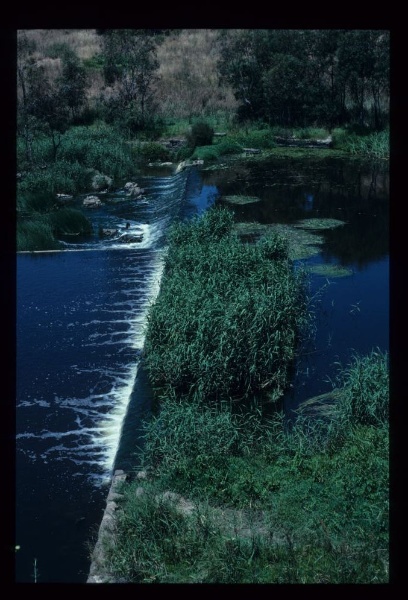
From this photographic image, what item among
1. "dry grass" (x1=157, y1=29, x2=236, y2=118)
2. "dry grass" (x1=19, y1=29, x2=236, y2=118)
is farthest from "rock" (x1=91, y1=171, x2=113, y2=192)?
"dry grass" (x1=157, y1=29, x2=236, y2=118)

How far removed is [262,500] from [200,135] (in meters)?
16.9

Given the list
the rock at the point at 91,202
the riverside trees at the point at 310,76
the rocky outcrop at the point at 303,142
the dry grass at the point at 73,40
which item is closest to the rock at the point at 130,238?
the rock at the point at 91,202

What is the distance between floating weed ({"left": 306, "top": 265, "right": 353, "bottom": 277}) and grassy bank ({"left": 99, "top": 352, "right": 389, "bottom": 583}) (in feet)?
14.2

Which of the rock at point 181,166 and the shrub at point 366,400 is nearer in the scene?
the shrub at point 366,400

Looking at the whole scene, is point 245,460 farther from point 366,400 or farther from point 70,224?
point 70,224

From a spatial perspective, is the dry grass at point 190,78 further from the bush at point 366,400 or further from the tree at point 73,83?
the bush at point 366,400

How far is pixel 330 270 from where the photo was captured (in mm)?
11055

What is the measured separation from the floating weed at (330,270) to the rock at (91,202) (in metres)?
5.94

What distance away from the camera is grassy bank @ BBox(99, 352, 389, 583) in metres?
4.41

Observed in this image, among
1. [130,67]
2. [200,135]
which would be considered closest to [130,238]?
[200,135]

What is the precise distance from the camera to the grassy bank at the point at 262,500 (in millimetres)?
4410

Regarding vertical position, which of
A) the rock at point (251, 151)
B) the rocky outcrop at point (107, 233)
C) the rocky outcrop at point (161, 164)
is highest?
the rock at point (251, 151)

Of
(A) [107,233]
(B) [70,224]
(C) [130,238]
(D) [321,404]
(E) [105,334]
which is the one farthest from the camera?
(B) [70,224]

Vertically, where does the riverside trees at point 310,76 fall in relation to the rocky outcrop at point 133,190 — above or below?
above
